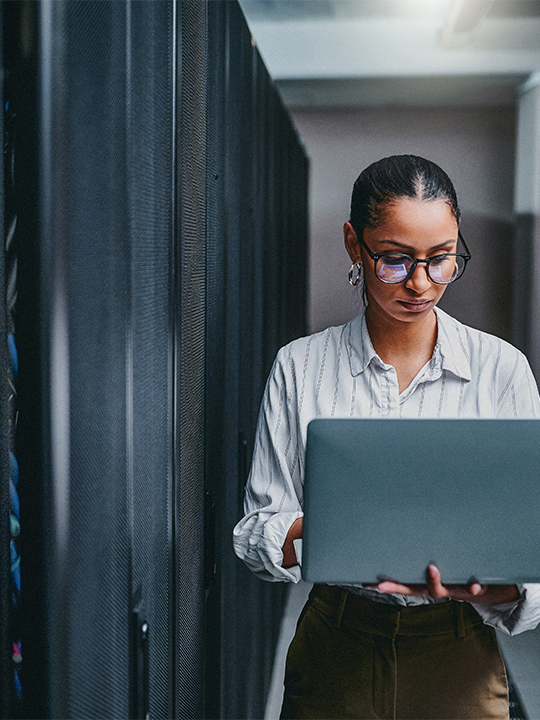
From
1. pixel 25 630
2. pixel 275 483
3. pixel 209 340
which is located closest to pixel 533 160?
pixel 209 340

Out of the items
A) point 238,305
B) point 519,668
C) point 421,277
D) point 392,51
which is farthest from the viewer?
point 392,51

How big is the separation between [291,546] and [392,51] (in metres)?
2.73

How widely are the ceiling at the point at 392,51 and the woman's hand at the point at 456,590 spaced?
233 centimetres

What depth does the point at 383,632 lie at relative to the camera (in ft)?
3.57

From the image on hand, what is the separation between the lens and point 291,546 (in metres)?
1.09

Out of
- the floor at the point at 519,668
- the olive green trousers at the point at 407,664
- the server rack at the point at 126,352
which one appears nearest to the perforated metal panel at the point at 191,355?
the server rack at the point at 126,352

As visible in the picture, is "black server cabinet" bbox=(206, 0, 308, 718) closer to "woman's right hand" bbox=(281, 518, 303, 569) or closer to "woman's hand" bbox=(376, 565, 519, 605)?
"woman's right hand" bbox=(281, 518, 303, 569)

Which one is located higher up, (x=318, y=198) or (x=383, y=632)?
(x=318, y=198)

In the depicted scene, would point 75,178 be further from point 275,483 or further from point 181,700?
point 181,700

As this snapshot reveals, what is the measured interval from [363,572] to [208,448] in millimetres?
496

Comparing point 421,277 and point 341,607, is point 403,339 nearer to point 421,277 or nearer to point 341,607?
point 421,277

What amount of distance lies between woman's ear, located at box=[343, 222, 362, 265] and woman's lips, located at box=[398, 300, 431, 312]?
0.12m

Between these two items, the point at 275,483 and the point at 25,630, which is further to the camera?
the point at 275,483

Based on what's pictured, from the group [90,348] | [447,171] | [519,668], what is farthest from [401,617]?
[447,171]
